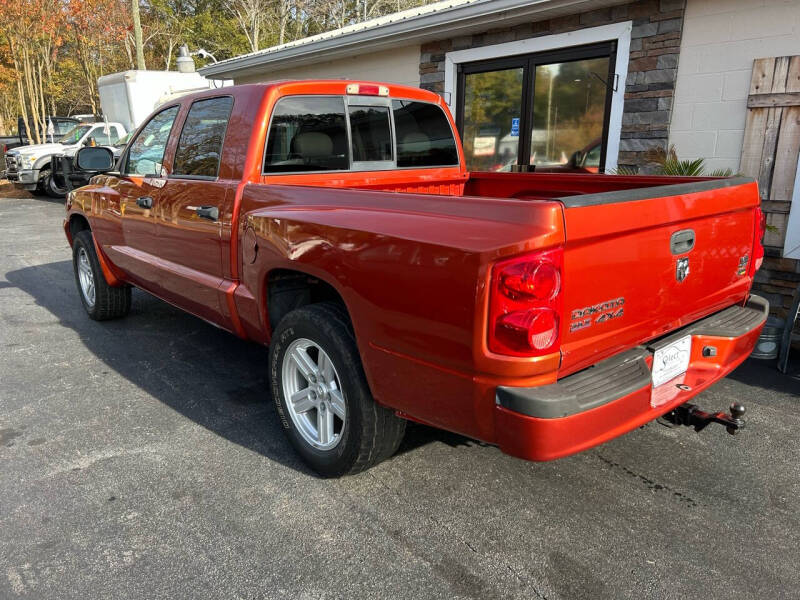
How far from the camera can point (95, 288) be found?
17.3 ft

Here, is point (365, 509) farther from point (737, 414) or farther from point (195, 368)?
point (195, 368)

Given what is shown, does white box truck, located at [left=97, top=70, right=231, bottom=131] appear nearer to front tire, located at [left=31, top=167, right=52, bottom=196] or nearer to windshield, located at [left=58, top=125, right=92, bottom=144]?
windshield, located at [left=58, top=125, right=92, bottom=144]

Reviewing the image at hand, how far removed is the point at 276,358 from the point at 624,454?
1.88 metres

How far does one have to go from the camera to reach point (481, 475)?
2975 mm

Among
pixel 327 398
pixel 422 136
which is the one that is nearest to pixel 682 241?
pixel 327 398

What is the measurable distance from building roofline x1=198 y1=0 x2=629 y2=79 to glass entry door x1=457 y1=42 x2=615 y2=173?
0.51 m

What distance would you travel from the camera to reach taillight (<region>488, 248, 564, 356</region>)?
6.51 feet

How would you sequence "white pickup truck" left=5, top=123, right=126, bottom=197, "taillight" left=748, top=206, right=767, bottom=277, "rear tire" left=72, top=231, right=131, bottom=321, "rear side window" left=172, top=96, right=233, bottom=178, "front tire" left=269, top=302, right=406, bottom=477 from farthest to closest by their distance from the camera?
1. "white pickup truck" left=5, top=123, right=126, bottom=197
2. "rear tire" left=72, top=231, right=131, bottom=321
3. "rear side window" left=172, top=96, right=233, bottom=178
4. "taillight" left=748, top=206, right=767, bottom=277
5. "front tire" left=269, top=302, right=406, bottom=477

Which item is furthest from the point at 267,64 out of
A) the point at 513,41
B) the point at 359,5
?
the point at 359,5

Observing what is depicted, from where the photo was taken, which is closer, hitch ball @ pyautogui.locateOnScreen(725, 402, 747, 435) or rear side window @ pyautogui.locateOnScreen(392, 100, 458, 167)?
hitch ball @ pyautogui.locateOnScreen(725, 402, 747, 435)

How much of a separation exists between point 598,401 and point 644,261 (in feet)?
1.91

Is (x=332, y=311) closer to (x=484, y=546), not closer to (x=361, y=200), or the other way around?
(x=361, y=200)

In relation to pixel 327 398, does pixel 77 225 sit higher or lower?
higher

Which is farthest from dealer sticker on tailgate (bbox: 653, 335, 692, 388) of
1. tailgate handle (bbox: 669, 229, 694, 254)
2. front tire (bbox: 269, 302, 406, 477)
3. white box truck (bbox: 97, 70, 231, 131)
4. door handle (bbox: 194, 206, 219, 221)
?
white box truck (bbox: 97, 70, 231, 131)
